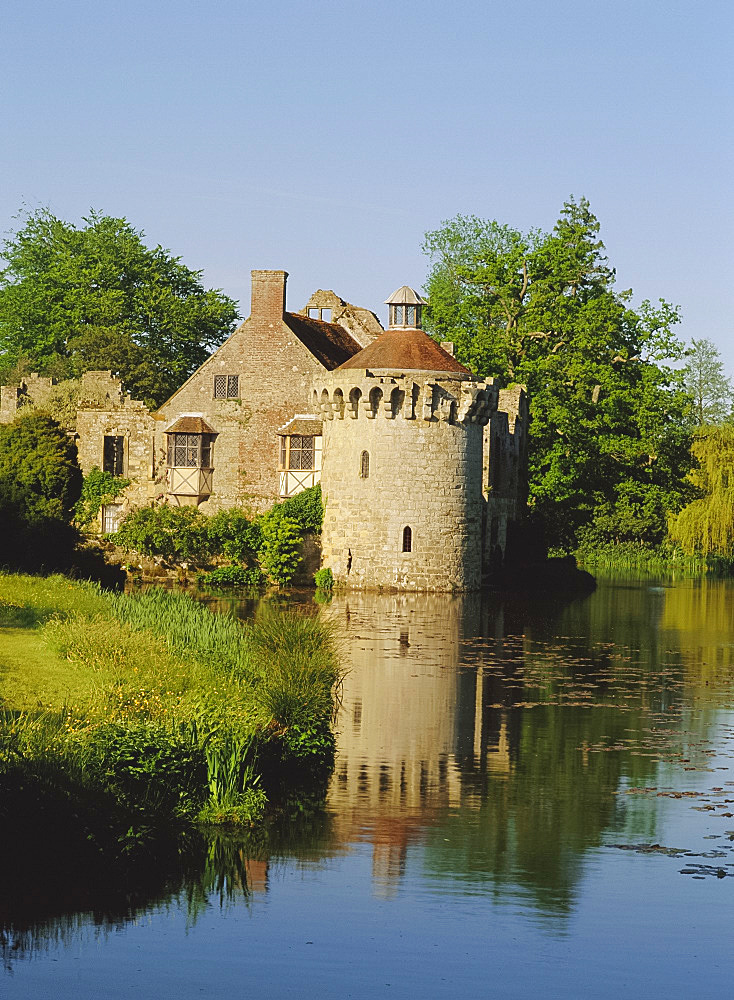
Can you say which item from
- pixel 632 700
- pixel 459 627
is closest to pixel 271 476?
pixel 459 627

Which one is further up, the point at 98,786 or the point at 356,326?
the point at 356,326

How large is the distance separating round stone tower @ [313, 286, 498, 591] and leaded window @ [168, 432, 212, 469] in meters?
7.19

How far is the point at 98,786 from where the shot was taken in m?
13.1

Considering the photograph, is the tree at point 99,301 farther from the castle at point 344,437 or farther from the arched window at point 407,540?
the arched window at point 407,540

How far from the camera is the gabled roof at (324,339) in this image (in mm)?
49438

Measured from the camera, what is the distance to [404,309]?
147ft

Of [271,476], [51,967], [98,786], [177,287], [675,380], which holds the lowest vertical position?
[51,967]

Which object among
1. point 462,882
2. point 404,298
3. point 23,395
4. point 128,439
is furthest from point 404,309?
point 462,882

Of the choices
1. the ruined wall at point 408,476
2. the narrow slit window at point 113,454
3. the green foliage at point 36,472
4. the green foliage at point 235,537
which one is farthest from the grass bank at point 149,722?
the narrow slit window at point 113,454

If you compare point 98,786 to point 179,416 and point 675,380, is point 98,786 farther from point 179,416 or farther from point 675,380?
point 675,380

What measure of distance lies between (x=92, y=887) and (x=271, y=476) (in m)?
37.0

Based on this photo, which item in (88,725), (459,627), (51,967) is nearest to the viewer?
(51,967)

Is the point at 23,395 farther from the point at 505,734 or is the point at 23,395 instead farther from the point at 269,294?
the point at 505,734

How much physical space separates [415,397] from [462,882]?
2971 cm
